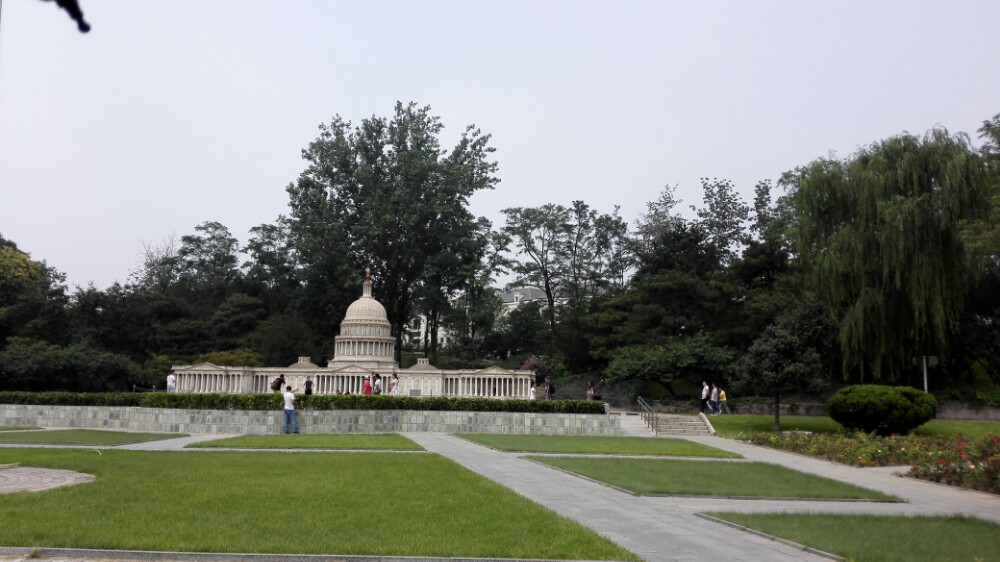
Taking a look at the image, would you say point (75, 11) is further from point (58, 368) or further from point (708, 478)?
point (58, 368)

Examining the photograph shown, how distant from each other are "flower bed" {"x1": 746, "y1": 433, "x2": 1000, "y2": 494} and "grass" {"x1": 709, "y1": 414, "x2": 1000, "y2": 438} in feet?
12.4

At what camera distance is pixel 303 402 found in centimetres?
3133

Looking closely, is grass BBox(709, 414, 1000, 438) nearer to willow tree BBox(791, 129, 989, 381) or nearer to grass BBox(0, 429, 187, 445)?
willow tree BBox(791, 129, 989, 381)

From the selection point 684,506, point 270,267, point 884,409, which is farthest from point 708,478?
point 270,267

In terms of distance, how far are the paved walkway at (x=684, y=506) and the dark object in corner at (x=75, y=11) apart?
7.86m

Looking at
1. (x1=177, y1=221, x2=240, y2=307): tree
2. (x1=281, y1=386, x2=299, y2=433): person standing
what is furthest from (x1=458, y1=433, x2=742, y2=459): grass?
(x1=177, y1=221, x2=240, y2=307): tree

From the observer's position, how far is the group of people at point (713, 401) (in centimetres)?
4050

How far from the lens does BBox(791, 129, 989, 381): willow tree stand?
33875 mm

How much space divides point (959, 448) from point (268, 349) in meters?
46.4

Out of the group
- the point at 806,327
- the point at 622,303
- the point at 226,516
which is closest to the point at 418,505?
the point at 226,516

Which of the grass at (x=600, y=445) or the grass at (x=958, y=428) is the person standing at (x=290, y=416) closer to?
the grass at (x=600, y=445)

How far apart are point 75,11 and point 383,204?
5216cm

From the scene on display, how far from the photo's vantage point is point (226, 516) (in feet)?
35.2

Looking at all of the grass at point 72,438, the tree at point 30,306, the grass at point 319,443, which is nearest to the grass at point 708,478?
the grass at point 319,443
